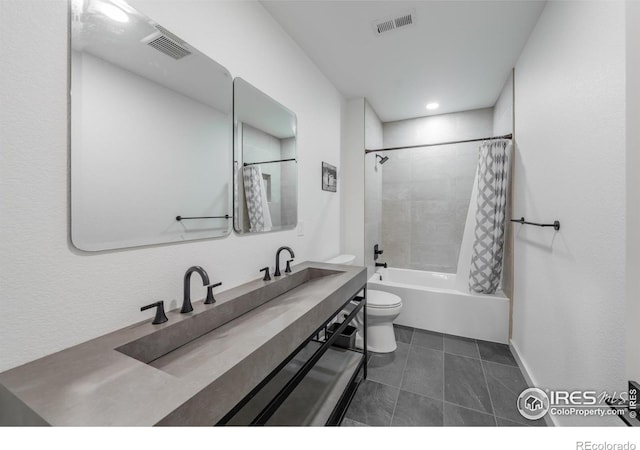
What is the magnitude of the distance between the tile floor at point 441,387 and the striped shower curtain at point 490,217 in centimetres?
65

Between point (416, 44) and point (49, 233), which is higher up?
point (416, 44)

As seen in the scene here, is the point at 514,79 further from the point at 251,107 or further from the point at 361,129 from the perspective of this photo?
the point at 251,107

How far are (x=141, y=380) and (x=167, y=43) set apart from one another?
50.9 inches

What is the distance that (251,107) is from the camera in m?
1.55

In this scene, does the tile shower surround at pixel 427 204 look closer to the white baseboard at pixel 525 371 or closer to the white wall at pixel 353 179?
the white wall at pixel 353 179

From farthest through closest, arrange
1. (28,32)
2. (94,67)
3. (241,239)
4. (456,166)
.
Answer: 1. (456,166)
2. (241,239)
3. (94,67)
4. (28,32)

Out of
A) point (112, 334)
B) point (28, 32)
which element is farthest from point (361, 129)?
point (112, 334)

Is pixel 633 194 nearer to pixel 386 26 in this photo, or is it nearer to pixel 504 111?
pixel 386 26

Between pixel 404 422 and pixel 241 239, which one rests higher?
pixel 241 239

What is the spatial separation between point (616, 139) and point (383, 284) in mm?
2193

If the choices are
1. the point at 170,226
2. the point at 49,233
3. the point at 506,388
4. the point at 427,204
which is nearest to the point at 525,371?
the point at 506,388

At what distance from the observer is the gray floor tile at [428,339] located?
7.84 feet

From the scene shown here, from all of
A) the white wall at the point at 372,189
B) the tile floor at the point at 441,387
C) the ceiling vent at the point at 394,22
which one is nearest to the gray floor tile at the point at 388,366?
the tile floor at the point at 441,387

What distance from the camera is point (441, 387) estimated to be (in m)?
1.79
